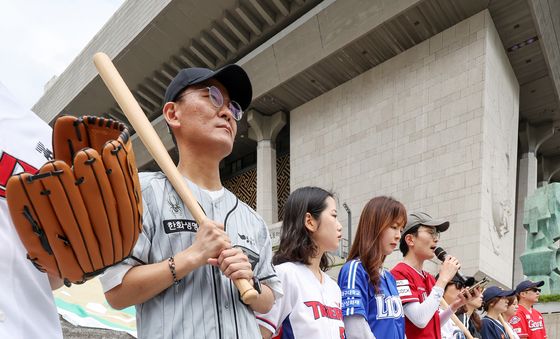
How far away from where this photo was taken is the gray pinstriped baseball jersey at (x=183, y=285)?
1489mm

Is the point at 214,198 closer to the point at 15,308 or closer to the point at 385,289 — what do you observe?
the point at 15,308

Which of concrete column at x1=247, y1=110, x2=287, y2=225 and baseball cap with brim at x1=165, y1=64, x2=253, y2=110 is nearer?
baseball cap with brim at x1=165, y1=64, x2=253, y2=110

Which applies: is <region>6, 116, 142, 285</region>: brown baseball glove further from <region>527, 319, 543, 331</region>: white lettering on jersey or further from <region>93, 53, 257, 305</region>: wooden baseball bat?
<region>527, 319, 543, 331</region>: white lettering on jersey

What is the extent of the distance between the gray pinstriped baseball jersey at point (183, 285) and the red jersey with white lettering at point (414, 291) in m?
1.98

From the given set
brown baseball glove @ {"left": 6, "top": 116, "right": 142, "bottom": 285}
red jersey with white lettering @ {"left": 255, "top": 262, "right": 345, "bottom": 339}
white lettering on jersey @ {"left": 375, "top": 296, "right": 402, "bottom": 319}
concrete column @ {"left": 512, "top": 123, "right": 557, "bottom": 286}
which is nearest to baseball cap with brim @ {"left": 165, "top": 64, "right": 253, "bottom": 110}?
brown baseball glove @ {"left": 6, "top": 116, "right": 142, "bottom": 285}

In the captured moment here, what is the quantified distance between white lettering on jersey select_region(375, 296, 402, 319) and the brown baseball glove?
2.15m

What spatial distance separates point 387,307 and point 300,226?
0.73m

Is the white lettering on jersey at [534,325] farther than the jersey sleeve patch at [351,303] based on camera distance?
Yes

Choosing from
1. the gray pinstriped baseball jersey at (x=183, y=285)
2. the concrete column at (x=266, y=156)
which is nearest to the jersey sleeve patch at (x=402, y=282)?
the gray pinstriped baseball jersey at (x=183, y=285)

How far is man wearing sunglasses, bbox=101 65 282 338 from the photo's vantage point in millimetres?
1448

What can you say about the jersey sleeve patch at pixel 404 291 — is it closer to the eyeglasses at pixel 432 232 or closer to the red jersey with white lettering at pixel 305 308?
the eyeglasses at pixel 432 232

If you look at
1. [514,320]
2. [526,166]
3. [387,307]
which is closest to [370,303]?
[387,307]

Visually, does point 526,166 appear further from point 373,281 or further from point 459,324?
point 373,281

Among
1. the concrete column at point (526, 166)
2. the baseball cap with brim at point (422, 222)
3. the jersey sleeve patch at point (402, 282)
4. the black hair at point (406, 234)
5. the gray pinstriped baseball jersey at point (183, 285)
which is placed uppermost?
the concrete column at point (526, 166)
